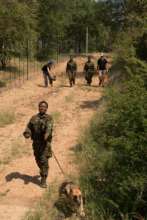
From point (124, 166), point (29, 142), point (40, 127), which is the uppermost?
point (40, 127)

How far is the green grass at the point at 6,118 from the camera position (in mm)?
16094

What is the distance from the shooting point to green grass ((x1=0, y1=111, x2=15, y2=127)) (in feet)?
52.8

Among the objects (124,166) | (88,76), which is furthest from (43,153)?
(88,76)

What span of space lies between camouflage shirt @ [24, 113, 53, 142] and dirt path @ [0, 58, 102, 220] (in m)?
1.20

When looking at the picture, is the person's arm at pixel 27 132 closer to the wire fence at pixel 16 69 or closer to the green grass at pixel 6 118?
the green grass at pixel 6 118

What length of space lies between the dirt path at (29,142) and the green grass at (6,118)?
0.78ft

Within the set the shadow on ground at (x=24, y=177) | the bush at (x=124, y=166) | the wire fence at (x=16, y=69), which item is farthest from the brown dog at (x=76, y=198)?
the wire fence at (x=16, y=69)

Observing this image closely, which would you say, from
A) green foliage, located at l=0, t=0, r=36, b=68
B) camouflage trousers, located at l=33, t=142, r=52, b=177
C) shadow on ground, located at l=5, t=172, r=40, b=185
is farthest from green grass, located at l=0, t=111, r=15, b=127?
green foliage, located at l=0, t=0, r=36, b=68

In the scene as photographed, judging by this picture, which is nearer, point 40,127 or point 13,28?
point 40,127

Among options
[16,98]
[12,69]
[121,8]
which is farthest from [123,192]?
[121,8]

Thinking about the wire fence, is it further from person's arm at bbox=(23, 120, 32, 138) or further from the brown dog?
the brown dog

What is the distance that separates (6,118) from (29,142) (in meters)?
3.23

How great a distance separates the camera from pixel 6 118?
16.6 metres

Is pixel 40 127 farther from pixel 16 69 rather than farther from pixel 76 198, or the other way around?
pixel 16 69
